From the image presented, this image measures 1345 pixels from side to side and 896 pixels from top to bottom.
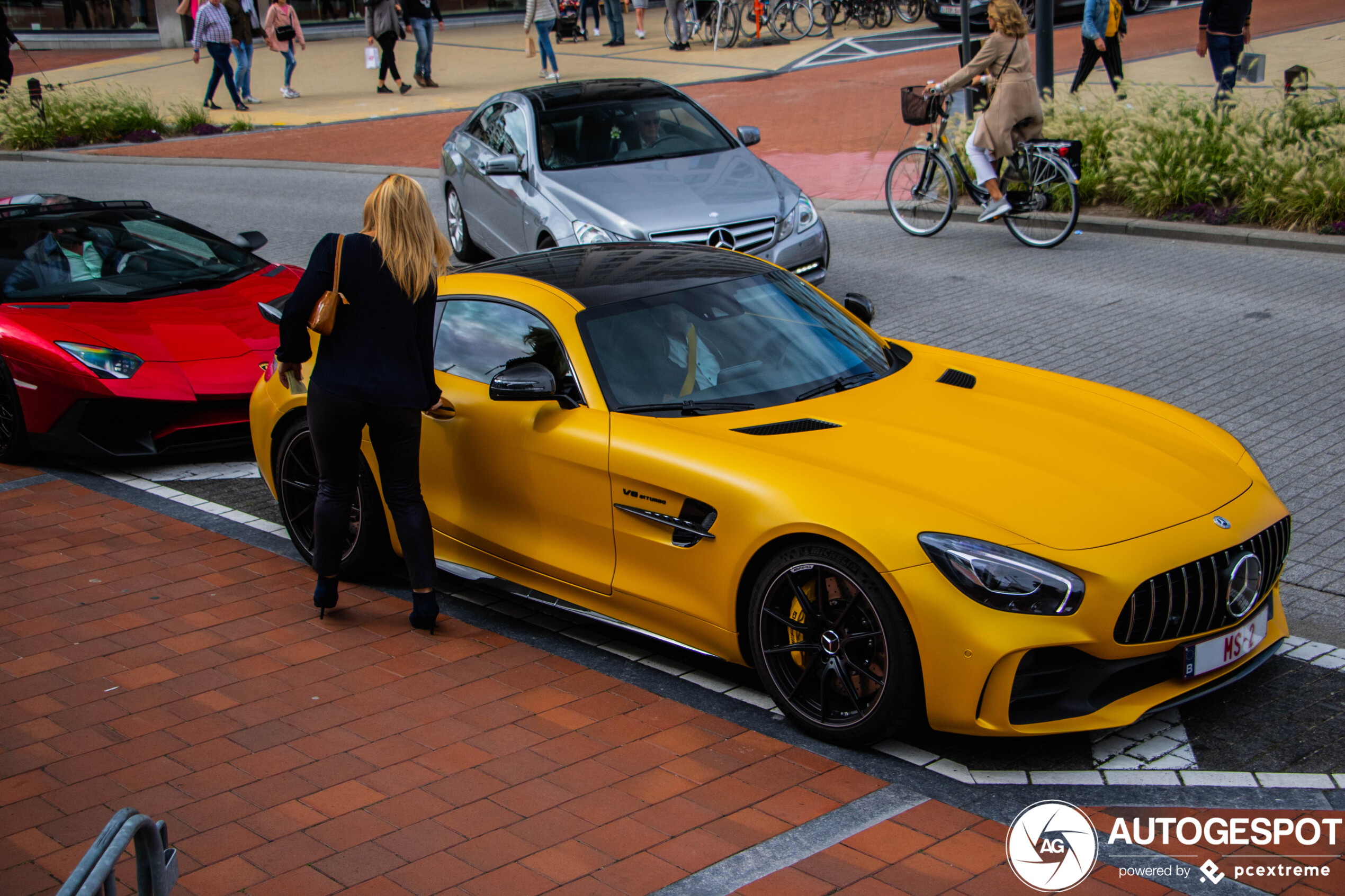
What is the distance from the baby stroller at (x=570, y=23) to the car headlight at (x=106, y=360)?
25.3 m

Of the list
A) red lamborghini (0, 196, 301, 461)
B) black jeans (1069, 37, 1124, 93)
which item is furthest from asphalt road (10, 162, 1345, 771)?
black jeans (1069, 37, 1124, 93)

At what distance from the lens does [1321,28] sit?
23766 mm

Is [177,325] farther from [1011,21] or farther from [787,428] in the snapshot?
[1011,21]

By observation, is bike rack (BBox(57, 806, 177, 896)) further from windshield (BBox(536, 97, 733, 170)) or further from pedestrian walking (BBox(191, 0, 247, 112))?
pedestrian walking (BBox(191, 0, 247, 112))

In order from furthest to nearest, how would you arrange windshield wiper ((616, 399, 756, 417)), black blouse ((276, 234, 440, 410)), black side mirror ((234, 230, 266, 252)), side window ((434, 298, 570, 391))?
black side mirror ((234, 230, 266, 252))
side window ((434, 298, 570, 391))
black blouse ((276, 234, 440, 410))
windshield wiper ((616, 399, 756, 417))

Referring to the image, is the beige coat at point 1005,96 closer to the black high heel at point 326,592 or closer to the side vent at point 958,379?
the side vent at point 958,379

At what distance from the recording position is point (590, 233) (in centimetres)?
977

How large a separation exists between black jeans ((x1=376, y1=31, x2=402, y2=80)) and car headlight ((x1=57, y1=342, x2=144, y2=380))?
62.4ft

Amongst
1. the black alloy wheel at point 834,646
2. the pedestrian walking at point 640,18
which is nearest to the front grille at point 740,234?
the black alloy wheel at point 834,646

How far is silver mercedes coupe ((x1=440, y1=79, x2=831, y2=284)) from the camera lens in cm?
970

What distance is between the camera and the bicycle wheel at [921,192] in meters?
12.7

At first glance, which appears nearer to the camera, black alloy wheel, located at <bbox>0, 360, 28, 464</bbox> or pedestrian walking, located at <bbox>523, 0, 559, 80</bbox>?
black alloy wheel, located at <bbox>0, 360, 28, 464</bbox>

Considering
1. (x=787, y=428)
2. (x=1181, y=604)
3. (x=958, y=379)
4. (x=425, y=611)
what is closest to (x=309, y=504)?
(x=425, y=611)

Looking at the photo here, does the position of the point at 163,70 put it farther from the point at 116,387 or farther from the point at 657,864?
the point at 657,864
